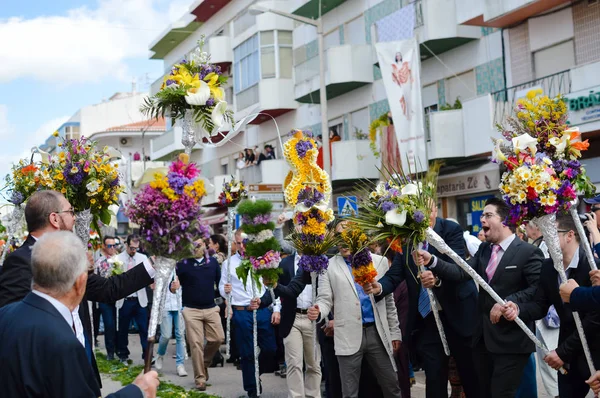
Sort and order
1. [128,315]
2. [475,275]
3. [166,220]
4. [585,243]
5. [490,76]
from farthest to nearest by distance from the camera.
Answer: [490,76]
[128,315]
[475,275]
[585,243]
[166,220]

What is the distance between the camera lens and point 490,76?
2367cm

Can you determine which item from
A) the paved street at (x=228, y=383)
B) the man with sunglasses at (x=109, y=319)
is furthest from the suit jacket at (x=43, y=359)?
the man with sunglasses at (x=109, y=319)

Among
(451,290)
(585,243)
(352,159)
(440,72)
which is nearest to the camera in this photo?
(585,243)

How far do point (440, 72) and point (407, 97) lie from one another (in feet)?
7.57

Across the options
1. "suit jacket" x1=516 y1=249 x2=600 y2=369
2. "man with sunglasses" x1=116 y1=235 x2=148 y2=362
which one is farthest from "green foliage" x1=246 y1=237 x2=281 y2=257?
"man with sunglasses" x1=116 y1=235 x2=148 y2=362

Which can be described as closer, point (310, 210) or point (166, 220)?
point (166, 220)

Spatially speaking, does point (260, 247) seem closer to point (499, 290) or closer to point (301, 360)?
point (301, 360)

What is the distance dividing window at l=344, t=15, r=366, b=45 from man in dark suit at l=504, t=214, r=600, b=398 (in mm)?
23887

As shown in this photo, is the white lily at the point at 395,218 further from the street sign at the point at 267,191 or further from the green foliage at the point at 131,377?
the street sign at the point at 267,191

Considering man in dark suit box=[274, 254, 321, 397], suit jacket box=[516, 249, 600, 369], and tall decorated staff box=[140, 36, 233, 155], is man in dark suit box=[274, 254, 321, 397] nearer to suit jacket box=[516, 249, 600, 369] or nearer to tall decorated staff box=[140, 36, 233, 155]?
suit jacket box=[516, 249, 600, 369]

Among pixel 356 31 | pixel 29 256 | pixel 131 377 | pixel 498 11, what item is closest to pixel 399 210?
pixel 29 256

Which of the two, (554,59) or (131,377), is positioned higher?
(554,59)

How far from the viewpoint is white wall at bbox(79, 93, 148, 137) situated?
82812mm

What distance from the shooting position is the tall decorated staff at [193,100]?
22.8 feet
